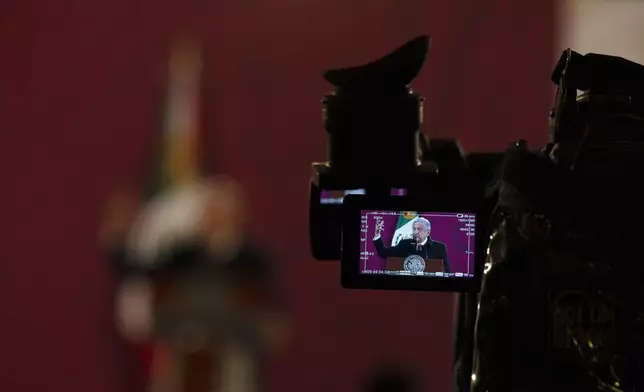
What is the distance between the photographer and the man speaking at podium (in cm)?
81

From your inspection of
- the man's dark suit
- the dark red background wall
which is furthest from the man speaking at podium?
the dark red background wall

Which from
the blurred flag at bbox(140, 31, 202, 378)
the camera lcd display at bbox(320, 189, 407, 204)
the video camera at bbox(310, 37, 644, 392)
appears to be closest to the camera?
the video camera at bbox(310, 37, 644, 392)

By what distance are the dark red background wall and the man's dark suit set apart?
1223 mm

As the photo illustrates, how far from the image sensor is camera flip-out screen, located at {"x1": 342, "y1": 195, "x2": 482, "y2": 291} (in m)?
0.80

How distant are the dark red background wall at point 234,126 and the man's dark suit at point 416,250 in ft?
4.01

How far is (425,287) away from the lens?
0.81m

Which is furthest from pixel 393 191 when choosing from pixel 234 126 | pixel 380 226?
pixel 234 126

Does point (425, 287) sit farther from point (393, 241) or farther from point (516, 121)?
point (516, 121)

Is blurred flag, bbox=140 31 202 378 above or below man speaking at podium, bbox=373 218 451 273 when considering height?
above

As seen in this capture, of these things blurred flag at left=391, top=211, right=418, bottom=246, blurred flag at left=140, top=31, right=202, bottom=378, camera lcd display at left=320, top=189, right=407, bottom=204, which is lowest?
blurred flag at left=391, top=211, right=418, bottom=246

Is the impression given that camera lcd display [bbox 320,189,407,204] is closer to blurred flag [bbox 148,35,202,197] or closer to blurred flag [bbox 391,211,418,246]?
blurred flag [bbox 391,211,418,246]

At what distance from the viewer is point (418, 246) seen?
0.81 m

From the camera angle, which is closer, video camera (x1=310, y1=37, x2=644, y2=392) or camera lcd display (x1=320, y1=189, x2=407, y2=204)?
video camera (x1=310, y1=37, x2=644, y2=392)

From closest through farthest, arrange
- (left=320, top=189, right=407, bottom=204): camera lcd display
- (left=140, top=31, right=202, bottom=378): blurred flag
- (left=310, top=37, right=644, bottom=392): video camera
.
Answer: (left=310, top=37, right=644, bottom=392): video camera
(left=320, top=189, right=407, bottom=204): camera lcd display
(left=140, top=31, right=202, bottom=378): blurred flag
